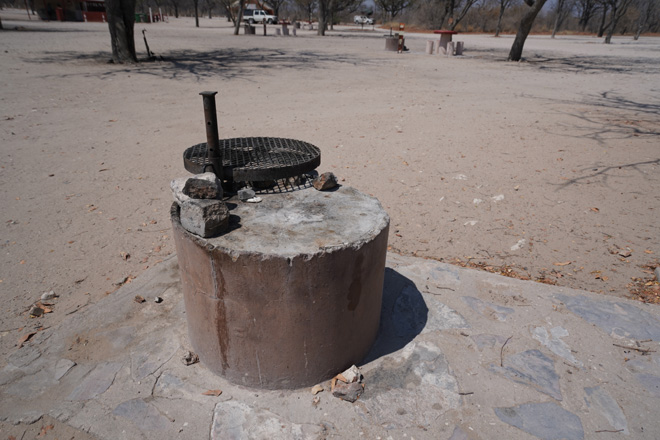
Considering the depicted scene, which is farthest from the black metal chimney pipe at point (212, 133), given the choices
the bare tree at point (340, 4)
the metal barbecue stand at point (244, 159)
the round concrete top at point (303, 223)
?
the bare tree at point (340, 4)

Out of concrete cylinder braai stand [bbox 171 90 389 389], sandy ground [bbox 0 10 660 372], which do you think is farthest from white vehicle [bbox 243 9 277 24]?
concrete cylinder braai stand [bbox 171 90 389 389]

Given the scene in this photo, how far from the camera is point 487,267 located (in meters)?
3.62

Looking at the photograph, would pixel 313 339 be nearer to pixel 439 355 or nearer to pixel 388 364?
pixel 388 364

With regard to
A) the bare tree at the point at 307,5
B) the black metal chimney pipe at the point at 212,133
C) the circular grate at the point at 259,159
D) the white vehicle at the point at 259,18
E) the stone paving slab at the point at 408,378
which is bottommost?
the stone paving slab at the point at 408,378

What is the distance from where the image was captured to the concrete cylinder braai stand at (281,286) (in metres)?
1.98

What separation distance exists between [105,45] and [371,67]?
37.0ft

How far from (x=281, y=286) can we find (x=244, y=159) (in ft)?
3.26

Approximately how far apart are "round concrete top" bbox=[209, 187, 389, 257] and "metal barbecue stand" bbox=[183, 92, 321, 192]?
0.61 feet

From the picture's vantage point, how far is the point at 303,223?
2277mm

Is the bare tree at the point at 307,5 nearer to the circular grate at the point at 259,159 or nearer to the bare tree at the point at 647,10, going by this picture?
the bare tree at the point at 647,10

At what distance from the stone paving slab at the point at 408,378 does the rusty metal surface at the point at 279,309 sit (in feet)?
0.51

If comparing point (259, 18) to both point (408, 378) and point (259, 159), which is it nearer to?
point (259, 159)

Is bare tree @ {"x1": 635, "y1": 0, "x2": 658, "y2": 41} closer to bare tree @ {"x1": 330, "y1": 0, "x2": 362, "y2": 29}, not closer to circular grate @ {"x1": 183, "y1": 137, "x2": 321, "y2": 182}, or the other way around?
bare tree @ {"x1": 330, "y1": 0, "x2": 362, "y2": 29}

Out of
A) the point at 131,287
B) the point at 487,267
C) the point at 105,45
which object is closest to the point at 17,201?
the point at 131,287
